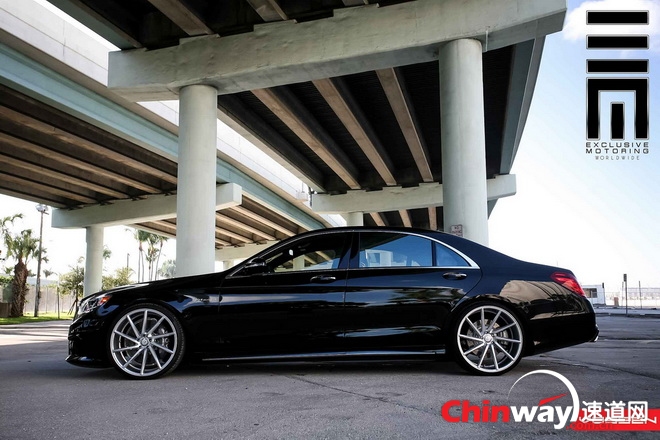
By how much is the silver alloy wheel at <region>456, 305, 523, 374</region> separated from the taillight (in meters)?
0.58

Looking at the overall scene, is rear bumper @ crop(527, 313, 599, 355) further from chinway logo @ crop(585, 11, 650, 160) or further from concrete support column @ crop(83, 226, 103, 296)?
concrete support column @ crop(83, 226, 103, 296)

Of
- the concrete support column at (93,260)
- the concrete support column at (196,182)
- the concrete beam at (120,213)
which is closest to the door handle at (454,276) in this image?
Answer: the concrete support column at (196,182)

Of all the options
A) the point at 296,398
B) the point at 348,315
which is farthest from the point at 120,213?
the point at 296,398

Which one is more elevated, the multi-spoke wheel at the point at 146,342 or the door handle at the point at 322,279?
the door handle at the point at 322,279

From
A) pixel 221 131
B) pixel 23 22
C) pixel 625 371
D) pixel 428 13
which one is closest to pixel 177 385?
pixel 625 371

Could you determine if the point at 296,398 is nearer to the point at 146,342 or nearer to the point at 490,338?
the point at 146,342

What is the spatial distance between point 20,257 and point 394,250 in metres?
47.7

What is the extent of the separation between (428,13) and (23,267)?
41297 mm

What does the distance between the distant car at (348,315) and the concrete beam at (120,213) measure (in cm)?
2124

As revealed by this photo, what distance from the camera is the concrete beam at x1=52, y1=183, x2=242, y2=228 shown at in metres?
28.2

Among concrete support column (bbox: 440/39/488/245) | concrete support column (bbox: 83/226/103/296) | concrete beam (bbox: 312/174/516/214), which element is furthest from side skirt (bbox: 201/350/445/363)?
concrete support column (bbox: 83/226/103/296)

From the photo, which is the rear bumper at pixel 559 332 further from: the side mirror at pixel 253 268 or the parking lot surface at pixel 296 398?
the side mirror at pixel 253 268

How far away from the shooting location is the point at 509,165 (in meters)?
25.6

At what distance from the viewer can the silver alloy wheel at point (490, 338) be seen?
520cm
